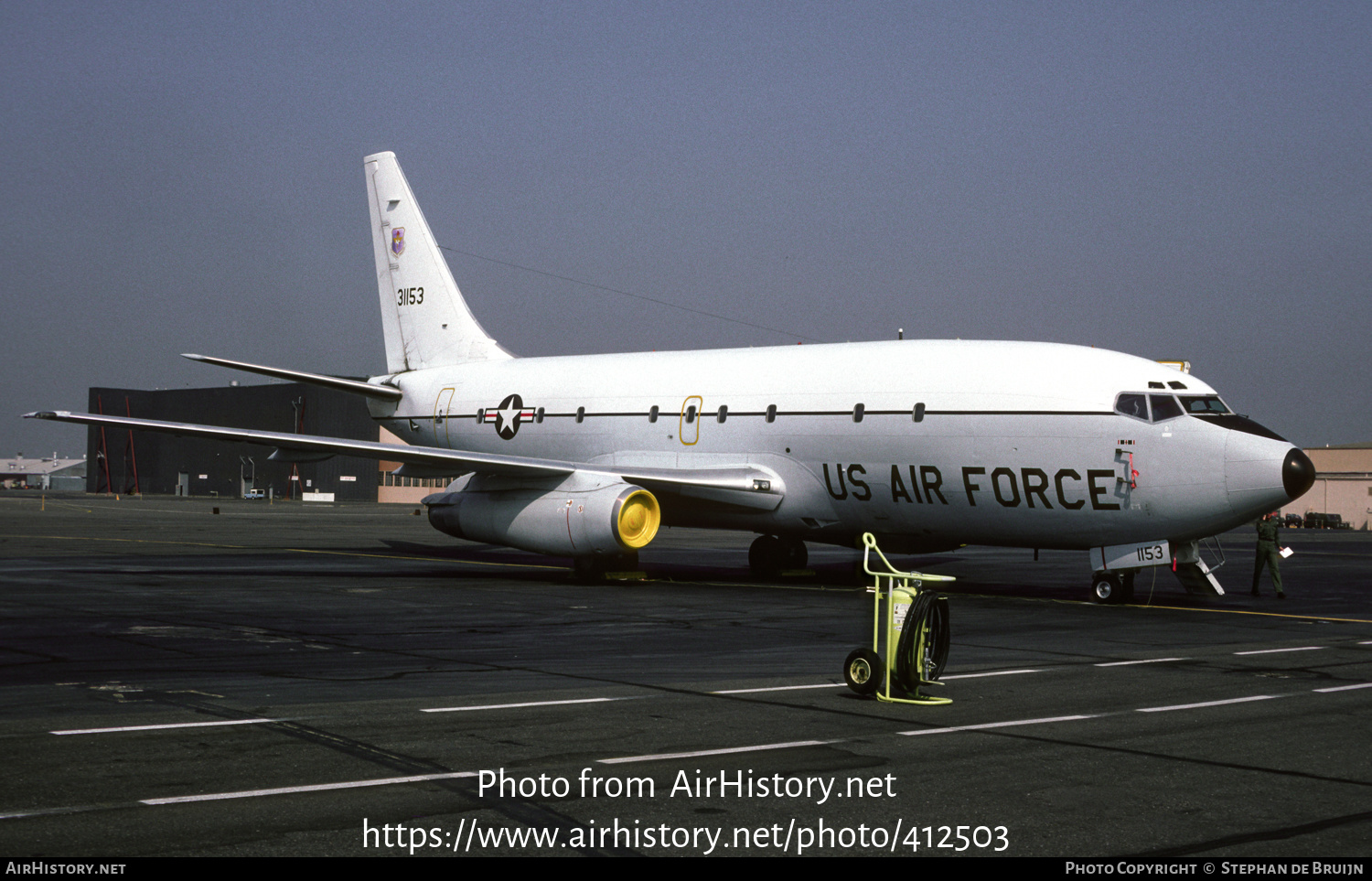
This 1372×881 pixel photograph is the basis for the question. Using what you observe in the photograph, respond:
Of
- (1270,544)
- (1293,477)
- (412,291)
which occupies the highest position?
(412,291)

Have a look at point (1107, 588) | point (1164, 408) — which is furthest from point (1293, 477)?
point (1107, 588)

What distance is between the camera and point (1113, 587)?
22.2 metres

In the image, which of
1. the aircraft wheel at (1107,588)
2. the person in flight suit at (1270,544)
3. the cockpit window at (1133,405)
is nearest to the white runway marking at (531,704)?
the cockpit window at (1133,405)

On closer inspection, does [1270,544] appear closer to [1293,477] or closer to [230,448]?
[1293,477]

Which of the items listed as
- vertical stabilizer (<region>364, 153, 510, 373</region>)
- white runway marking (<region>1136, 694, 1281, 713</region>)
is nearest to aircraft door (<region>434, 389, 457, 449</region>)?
vertical stabilizer (<region>364, 153, 510, 373</region>)

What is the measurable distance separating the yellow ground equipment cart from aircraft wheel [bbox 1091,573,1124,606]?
11670 millimetres

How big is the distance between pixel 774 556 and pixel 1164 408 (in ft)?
33.4

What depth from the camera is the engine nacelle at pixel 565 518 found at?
2477 centimetres

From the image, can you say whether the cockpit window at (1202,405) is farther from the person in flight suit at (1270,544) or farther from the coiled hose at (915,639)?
the coiled hose at (915,639)

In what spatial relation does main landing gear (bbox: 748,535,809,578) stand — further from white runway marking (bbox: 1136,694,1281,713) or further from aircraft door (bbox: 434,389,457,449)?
white runway marking (bbox: 1136,694,1281,713)

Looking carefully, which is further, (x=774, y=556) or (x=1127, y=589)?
(x=774, y=556)

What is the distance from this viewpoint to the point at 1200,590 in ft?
78.5

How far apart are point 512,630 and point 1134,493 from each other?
10899mm

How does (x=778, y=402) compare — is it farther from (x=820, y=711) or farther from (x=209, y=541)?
(x=209, y=541)
